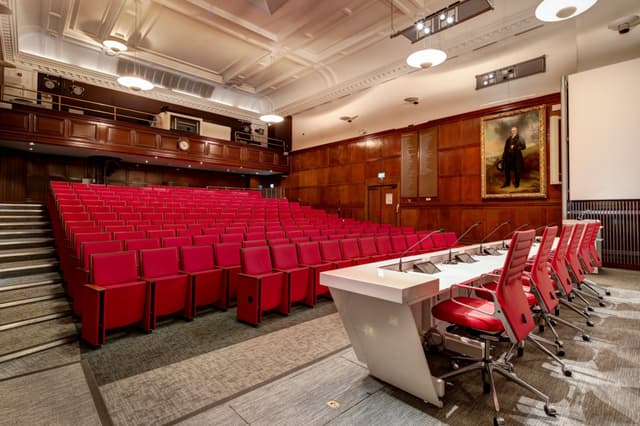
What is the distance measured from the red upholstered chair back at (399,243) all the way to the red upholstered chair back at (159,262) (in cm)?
336

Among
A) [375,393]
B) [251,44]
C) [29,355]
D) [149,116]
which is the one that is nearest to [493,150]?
[251,44]

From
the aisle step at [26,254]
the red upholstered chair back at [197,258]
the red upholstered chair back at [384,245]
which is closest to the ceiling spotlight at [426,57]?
the red upholstered chair back at [384,245]

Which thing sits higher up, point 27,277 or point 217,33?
point 217,33

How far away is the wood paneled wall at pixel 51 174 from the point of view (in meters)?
8.05

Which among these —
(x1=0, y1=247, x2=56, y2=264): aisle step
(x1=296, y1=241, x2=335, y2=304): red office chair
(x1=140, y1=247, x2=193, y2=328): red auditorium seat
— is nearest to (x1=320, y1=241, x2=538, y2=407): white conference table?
(x1=296, y1=241, x2=335, y2=304): red office chair

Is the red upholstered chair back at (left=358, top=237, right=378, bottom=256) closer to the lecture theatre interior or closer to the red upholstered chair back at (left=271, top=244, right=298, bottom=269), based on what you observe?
the lecture theatre interior

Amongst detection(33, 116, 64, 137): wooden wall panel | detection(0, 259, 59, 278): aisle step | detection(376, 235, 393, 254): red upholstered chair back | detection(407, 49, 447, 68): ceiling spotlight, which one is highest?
detection(407, 49, 447, 68): ceiling spotlight

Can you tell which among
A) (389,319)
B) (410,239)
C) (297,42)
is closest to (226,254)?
(389,319)

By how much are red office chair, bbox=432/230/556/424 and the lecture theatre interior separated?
0.02 meters

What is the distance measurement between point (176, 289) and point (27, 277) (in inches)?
81.0

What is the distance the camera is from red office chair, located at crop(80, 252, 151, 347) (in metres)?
2.42

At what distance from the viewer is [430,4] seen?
229 inches

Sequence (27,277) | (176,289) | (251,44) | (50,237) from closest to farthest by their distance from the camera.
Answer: (176,289)
(27,277)
(50,237)
(251,44)

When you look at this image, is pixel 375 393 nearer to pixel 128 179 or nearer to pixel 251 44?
pixel 251 44
